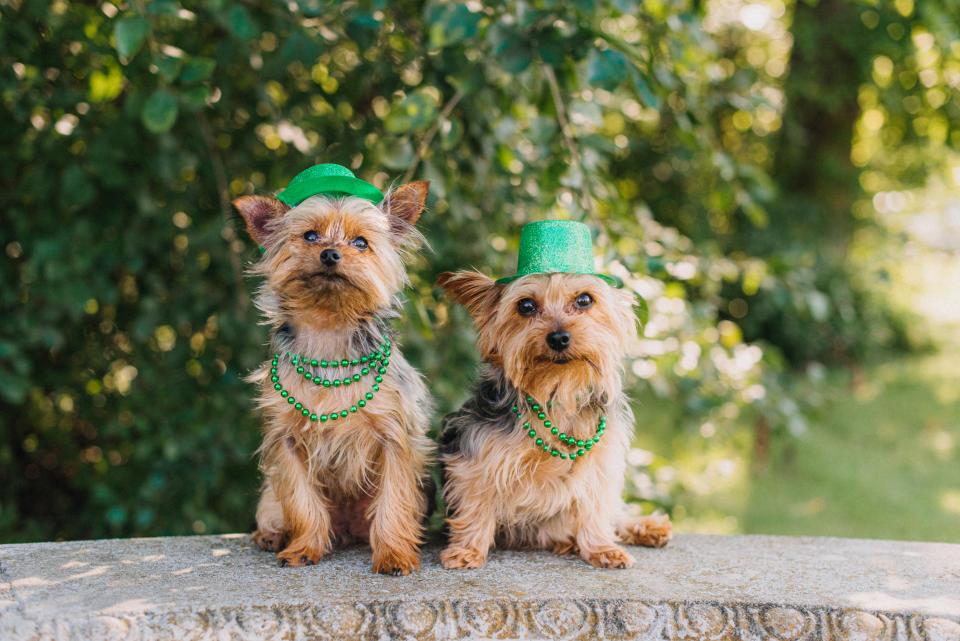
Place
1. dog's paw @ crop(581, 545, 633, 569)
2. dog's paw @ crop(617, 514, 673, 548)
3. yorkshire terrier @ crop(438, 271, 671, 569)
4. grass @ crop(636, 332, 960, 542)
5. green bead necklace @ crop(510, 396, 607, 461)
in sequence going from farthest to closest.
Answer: grass @ crop(636, 332, 960, 542) → dog's paw @ crop(617, 514, 673, 548) → dog's paw @ crop(581, 545, 633, 569) → green bead necklace @ crop(510, 396, 607, 461) → yorkshire terrier @ crop(438, 271, 671, 569)

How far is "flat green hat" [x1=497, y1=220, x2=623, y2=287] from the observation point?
2.95m

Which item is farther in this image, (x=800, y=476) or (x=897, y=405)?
(x=897, y=405)

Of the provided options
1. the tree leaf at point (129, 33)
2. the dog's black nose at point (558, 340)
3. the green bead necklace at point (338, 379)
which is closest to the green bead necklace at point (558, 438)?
the dog's black nose at point (558, 340)

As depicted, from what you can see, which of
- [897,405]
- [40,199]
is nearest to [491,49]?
[40,199]

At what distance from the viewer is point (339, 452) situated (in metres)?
3.02

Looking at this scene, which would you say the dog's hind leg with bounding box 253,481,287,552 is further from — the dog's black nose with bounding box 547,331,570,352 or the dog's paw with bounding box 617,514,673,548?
the dog's paw with bounding box 617,514,673,548

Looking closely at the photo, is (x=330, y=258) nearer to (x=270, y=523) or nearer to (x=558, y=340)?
(x=558, y=340)

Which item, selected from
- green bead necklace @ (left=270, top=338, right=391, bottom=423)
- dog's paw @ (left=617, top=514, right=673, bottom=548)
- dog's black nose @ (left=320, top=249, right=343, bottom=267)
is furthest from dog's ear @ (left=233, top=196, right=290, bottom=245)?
dog's paw @ (left=617, top=514, right=673, bottom=548)

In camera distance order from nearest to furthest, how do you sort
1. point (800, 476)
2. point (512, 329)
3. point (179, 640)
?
1. point (179, 640)
2. point (512, 329)
3. point (800, 476)

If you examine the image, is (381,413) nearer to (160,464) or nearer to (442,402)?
(442,402)

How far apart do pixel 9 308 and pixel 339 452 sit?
295cm

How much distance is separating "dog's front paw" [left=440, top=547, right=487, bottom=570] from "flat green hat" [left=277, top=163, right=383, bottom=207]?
4.44 feet

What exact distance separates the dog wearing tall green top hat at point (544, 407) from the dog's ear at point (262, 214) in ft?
2.13

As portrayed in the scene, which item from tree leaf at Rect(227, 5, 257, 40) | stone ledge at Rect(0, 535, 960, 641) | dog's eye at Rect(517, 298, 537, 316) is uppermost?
tree leaf at Rect(227, 5, 257, 40)
